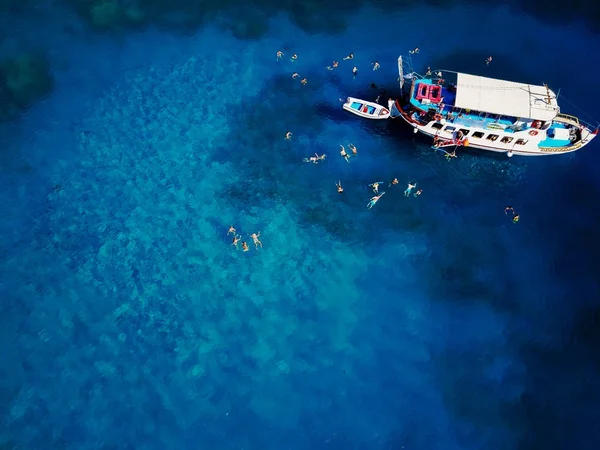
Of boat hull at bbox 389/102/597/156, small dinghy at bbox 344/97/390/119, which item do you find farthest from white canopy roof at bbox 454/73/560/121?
small dinghy at bbox 344/97/390/119

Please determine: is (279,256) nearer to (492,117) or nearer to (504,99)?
(492,117)

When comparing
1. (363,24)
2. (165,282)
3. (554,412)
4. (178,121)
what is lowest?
(554,412)

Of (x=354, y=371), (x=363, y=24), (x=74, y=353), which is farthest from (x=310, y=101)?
(x=74, y=353)

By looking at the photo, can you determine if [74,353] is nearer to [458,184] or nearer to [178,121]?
[178,121]

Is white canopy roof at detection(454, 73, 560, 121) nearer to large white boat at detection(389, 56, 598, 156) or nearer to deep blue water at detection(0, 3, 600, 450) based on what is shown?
large white boat at detection(389, 56, 598, 156)

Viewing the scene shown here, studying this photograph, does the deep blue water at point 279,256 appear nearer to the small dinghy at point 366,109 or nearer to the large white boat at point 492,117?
the small dinghy at point 366,109

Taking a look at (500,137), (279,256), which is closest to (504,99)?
(500,137)

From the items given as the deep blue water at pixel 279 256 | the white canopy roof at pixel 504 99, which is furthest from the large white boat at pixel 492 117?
the deep blue water at pixel 279 256
